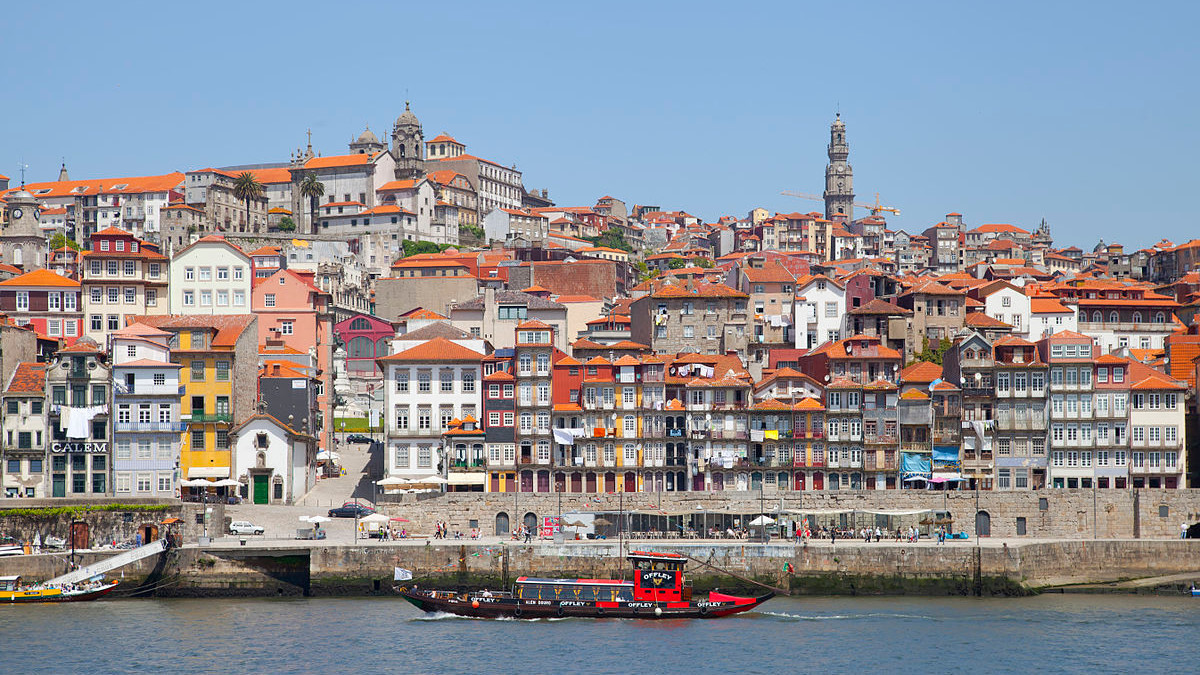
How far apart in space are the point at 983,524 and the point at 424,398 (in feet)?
99.3

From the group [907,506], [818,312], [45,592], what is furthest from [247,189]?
[907,506]

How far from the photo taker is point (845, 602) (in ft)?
224

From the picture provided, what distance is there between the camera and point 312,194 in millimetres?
170250

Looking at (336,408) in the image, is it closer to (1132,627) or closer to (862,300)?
(862,300)

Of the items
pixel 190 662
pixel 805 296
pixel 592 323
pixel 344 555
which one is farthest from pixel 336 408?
pixel 190 662

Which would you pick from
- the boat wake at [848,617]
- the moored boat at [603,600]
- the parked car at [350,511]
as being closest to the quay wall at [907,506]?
the parked car at [350,511]

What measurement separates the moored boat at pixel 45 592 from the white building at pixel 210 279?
1423 inches

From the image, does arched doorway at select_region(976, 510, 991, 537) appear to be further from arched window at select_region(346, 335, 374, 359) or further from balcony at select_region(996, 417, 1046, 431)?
arched window at select_region(346, 335, 374, 359)

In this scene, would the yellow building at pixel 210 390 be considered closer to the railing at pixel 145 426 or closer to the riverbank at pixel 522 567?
the railing at pixel 145 426

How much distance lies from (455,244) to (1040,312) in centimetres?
7681

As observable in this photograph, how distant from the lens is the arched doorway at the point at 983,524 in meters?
79.8

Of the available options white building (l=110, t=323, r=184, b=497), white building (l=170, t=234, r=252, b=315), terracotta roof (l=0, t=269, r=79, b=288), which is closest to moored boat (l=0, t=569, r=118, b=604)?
white building (l=110, t=323, r=184, b=497)

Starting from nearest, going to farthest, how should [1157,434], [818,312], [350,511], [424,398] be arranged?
[350,511] → [1157,434] → [424,398] → [818,312]

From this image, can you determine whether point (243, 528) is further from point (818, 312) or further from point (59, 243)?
point (59, 243)
